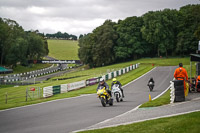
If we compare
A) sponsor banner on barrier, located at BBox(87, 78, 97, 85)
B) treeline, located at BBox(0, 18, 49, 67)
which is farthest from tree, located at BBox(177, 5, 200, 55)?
sponsor banner on barrier, located at BBox(87, 78, 97, 85)

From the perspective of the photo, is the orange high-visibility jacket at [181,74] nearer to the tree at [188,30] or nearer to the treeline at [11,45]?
the tree at [188,30]

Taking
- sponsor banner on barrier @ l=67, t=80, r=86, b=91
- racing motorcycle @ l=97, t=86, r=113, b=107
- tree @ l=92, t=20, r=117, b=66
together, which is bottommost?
sponsor banner on barrier @ l=67, t=80, r=86, b=91

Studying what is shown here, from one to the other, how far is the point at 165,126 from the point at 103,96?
8.01 metres

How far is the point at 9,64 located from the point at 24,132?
8678 centimetres

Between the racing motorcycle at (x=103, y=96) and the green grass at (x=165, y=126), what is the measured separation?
6740mm

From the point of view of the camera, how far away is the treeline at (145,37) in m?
87.4

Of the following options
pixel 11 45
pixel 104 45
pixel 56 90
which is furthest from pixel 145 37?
pixel 56 90

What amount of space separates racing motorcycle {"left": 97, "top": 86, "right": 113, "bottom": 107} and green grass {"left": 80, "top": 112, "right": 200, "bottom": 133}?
6740 millimetres

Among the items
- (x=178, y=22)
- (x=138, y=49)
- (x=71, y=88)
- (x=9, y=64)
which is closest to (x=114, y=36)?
(x=138, y=49)

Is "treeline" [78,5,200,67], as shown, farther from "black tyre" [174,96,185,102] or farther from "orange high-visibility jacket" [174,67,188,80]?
"black tyre" [174,96,185,102]

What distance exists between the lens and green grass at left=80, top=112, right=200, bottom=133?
323 inches

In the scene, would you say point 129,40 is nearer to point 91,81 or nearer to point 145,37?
point 145,37

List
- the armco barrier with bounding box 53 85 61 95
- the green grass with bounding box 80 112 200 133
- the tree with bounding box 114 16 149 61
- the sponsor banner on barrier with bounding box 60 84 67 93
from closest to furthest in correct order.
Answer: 1. the green grass with bounding box 80 112 200 133
2. the armco barrier with bounding box 53 85 61 95
3. the sponsor banner on barrier with bounding box 60 84 67 93
4. the tree with bounding box 114 16 149 61

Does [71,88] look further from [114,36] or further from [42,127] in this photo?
[114,36]
